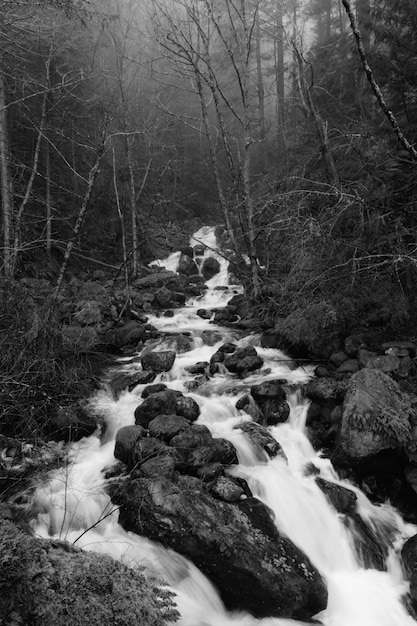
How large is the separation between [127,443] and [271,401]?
2.59 m

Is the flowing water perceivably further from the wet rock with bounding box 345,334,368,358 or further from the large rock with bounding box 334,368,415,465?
the wet rock with bounding box 345,334,368,358

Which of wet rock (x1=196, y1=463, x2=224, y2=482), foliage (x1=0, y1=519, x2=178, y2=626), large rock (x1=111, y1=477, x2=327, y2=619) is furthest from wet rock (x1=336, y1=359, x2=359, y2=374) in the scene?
foliage (x1=0, y1=519, x2=178, y2=626)

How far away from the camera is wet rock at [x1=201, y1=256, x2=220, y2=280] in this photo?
55.5 feet

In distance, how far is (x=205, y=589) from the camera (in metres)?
3.61

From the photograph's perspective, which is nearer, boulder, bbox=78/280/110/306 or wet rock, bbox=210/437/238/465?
wet rock, bbox=210/437/238/465

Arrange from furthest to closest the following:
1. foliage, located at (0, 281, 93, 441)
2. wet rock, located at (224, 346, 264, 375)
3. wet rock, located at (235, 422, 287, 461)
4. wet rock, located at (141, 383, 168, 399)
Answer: wet rock, located at (224, 346, 264, 375) → wet rock, located at (141, 383, 168, 399) → wet rock, located at (235, 422, 287, 461) → foliage, located at (0, 281, 93, 441)

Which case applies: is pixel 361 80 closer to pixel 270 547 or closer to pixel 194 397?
pixel 194 397

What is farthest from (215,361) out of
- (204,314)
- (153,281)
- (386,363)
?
(153,281)

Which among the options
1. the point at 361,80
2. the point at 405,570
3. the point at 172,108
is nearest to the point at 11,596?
the point at 405,570

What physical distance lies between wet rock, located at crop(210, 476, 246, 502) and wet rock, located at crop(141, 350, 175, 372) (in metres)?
3.73

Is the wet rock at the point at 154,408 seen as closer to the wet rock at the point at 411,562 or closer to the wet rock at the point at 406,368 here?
the wet rock at the point at 411,562

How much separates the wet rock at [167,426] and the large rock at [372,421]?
227 cm

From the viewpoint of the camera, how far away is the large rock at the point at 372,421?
4.97m

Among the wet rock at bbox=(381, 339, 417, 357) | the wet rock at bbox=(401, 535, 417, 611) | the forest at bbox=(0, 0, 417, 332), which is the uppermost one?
the forest at bbox=(0, 0, 417, 332)
